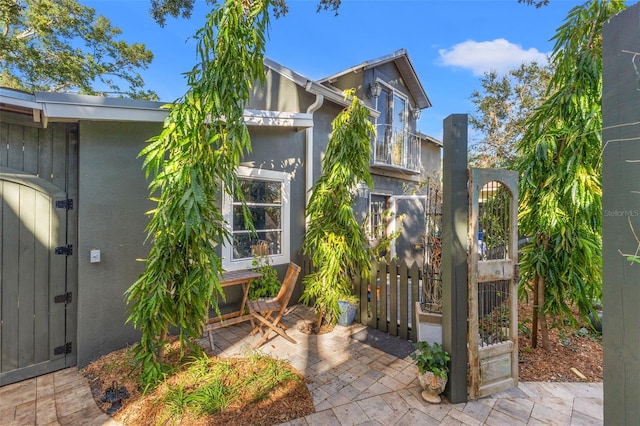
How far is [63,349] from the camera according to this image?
3262 mm

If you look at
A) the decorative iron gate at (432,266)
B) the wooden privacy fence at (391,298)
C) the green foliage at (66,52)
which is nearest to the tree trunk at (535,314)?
the decorative iron gate at (432,266)

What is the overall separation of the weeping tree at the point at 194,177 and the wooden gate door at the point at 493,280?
8.40 feet

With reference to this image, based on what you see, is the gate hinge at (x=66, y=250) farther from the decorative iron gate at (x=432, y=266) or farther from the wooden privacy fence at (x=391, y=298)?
the decorative iron gate at (x=432, y=266)

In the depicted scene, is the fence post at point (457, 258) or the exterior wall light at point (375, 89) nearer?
the fence post at point (457, 258)

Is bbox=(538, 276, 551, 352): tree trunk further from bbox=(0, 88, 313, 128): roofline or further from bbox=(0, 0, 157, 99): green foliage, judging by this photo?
bbox=(0, 0, 157, 99): green foliage

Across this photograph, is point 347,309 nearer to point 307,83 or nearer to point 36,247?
point 36,247

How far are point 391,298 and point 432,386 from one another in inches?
60.9

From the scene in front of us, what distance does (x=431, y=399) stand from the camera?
262 cm

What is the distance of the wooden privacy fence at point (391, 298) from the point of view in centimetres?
386

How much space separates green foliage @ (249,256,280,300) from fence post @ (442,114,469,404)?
118 inches

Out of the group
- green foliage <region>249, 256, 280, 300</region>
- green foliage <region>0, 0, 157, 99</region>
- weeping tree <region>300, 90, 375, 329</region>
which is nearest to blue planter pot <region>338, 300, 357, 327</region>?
weeping tree <region>300, 90, 375, 329</region>

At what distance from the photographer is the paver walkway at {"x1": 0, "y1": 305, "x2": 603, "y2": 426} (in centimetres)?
241

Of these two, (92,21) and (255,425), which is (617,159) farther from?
(92,21)

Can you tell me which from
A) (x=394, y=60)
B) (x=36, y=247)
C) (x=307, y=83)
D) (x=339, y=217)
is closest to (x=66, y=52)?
(x=307, y=83)
